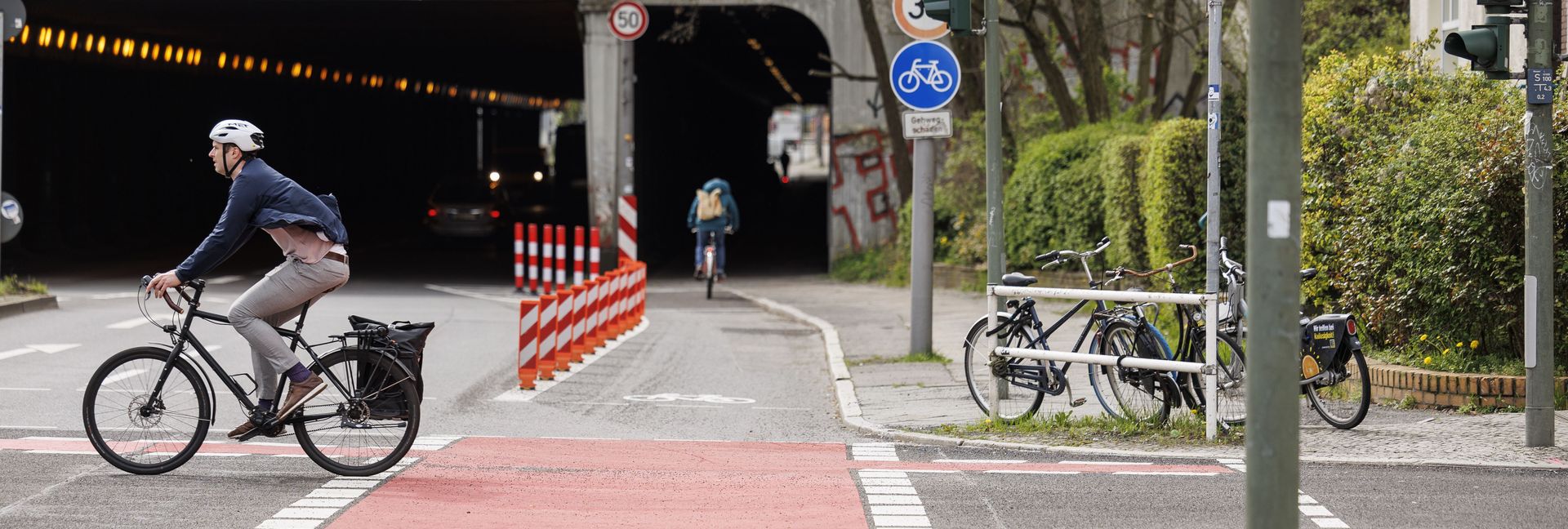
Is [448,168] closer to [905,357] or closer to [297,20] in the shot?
[297,20]

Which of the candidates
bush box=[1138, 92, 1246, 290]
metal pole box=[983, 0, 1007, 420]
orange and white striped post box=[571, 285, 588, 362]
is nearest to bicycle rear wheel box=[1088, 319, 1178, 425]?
metal pole box=[983, 0, 1007, 420]

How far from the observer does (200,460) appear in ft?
27.6

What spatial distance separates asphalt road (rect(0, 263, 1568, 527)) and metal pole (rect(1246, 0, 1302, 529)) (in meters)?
2.06

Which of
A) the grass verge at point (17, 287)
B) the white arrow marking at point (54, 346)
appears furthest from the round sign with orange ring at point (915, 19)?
the grass verge at point (17, 287)

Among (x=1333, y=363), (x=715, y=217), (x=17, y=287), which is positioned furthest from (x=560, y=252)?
(x=1333, y=363)

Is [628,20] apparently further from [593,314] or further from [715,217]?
[593,314]

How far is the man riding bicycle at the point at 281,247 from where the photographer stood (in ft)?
25.4

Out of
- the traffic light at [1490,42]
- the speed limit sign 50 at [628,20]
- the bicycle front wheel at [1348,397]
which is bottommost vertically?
the bicycle front wheel at [1348,397]

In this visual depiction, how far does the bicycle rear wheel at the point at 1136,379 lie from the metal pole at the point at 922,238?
3.91 metres

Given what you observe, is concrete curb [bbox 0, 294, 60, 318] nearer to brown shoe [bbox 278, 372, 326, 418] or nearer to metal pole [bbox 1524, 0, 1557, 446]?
brown shoe [bbox 278, 372, 326, 418]

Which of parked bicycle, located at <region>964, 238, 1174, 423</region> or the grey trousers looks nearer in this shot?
the grey trousers

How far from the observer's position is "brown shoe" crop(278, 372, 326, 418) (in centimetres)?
785

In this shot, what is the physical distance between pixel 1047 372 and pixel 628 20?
662 inches

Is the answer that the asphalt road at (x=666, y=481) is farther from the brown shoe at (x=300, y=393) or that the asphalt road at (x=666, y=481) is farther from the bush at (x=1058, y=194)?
the bush at (x=1058, y=194)
